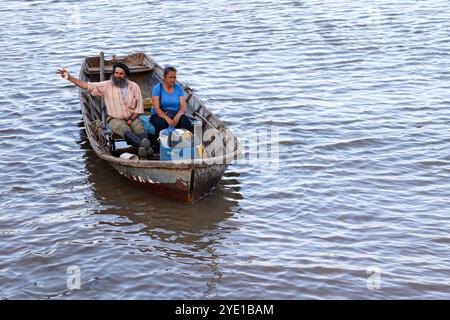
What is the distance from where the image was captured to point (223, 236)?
9156mm

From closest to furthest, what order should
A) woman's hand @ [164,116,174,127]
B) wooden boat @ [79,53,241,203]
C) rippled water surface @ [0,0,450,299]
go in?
rippled water surface @ [0,0,450,299] < wooden boat @ [79,53,241,203] < woman's hand @ [164,116,174,127]

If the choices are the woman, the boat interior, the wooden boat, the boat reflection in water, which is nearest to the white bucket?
the wooden boat

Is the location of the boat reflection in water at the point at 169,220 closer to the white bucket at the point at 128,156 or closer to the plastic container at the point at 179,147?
the white bucket at the point at 128,156

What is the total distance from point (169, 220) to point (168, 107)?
6.10ft

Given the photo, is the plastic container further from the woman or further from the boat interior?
the woman

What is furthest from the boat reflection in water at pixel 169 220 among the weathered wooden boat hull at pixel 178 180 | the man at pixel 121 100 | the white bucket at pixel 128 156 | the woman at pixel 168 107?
the woman at pixel 168 107

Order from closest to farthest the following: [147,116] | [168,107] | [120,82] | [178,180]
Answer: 1. [178,180]
2. [168,107]
3. [120,82]
4. [147,116]

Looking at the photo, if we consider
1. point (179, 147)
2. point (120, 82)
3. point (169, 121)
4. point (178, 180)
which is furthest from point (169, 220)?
point (120, 82)

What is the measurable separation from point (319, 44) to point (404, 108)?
4.81 metres

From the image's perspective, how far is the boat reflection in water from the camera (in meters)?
8.71

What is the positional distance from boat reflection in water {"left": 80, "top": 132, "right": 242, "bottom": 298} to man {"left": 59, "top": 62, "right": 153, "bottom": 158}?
27.9 inches

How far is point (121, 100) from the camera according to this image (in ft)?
36.0

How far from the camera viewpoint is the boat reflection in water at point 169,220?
8711mm

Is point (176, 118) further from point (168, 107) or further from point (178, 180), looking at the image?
point (178, 180)
